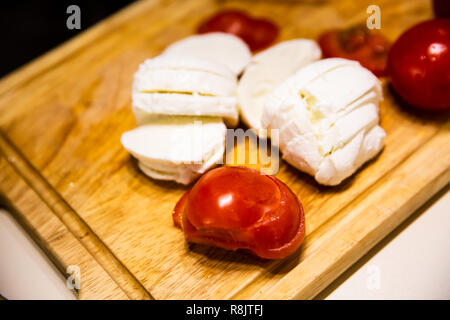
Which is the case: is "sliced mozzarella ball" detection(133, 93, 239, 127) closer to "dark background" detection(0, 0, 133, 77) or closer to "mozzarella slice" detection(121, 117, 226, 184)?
"mozzarella slice" detection(121, 117, 226, 184)

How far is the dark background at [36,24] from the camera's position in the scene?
2689 mm

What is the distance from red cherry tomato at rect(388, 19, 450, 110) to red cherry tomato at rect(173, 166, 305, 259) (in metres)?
0.66

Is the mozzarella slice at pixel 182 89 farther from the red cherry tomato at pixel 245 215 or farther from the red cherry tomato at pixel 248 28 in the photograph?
the red cherry tomato at pixel 248 28

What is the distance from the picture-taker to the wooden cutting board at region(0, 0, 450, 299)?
4.62 ft

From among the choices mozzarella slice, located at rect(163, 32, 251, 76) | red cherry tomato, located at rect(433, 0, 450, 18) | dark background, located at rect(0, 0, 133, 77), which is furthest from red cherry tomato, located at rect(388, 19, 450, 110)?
dark background, located at rect(0, 0, 133, 77)

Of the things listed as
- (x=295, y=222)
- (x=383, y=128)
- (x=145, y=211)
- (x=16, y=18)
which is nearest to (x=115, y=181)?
(x=145, y=211)

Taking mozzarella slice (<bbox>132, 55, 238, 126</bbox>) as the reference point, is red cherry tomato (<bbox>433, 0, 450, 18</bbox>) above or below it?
below

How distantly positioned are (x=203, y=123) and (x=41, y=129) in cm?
83

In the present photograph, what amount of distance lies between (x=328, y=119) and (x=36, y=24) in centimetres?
212

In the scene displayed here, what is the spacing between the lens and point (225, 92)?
64.5 inches

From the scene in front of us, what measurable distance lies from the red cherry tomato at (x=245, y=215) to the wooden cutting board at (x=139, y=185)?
9cm

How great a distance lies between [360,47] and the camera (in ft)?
6.44

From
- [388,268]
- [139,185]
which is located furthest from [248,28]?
[388,268]

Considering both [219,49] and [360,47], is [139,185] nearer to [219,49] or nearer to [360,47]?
[219,49]
